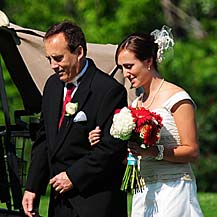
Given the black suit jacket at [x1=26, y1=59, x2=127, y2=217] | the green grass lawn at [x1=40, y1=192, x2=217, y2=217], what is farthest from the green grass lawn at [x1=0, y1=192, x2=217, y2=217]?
the black suit jacket at [x1=26, y1=59, x2=127, y2=217]

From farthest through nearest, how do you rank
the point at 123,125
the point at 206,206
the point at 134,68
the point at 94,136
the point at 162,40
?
the point at 206,206, the point at 162,40, the point at 134,68, the point at 94,136, the point at 123,125

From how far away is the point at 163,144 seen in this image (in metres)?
5.82

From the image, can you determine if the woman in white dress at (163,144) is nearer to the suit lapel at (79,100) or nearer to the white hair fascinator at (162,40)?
the white hair fascinator at (162,40)

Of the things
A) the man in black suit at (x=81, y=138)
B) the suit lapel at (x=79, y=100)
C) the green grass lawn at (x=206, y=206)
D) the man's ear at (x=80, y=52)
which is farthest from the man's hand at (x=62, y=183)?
the green grass lawn at (x=206, y=206)

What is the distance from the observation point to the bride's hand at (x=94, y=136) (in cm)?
562

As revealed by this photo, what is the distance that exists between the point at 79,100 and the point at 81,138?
0.22 metres

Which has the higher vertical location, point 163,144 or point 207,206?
point 163,144

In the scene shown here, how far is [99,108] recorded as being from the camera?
568 cm

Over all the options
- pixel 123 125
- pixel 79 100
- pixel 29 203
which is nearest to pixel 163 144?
pixel 123 125


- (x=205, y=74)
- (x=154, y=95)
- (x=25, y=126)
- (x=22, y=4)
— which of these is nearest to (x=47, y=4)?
(x=22, y=4)

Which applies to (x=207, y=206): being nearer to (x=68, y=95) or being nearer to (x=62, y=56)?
(x=68, y=95)

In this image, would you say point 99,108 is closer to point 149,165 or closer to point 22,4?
point 149,165

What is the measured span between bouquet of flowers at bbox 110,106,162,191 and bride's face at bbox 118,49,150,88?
Result: 0.60 feet

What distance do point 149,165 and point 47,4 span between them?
17904mm
